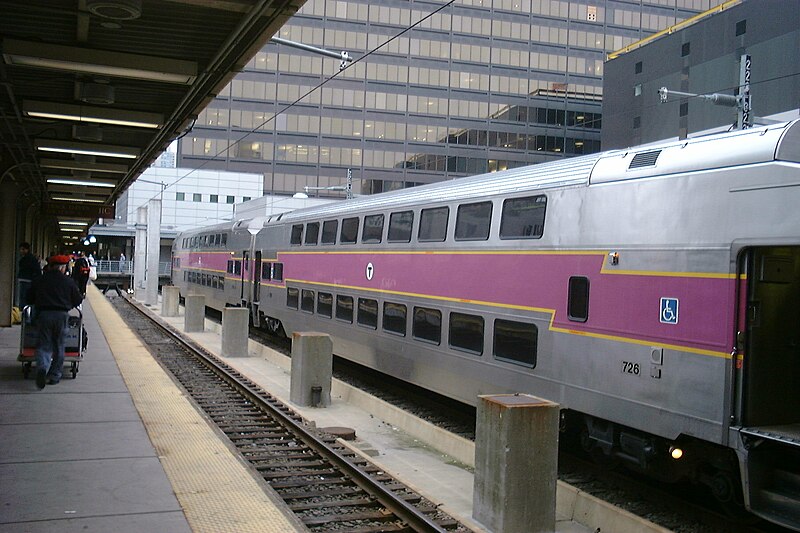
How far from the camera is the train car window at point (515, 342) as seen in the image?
8906 millimetres

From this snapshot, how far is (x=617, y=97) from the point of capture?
193 ft

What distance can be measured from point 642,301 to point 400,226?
6061 millimetres

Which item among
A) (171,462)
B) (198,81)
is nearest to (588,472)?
(171,462)

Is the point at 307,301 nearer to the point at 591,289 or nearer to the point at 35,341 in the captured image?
the point at 35,341

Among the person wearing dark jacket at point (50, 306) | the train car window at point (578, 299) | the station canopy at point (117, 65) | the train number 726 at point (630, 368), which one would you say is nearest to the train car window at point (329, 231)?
the station canopy at point (117, 65)

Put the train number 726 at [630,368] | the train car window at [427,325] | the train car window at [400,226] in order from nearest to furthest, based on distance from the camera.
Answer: the train number 726 at [630,368]
the train car window at [427,325]
the train car window at [400,226]

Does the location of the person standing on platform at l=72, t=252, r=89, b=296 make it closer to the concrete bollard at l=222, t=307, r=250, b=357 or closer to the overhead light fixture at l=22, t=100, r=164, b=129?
the concrete bollard at l=222, t=307, r=250, b=357

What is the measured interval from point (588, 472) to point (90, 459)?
17.9 ft

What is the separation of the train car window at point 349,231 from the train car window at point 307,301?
2256 mm

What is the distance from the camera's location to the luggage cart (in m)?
11.0

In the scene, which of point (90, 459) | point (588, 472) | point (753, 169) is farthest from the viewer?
point (588, 472)

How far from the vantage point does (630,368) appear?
24.2 feet

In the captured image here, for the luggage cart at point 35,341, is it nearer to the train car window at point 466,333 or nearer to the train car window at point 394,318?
the train car window at point 394,318

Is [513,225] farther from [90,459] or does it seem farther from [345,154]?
[345,154]
